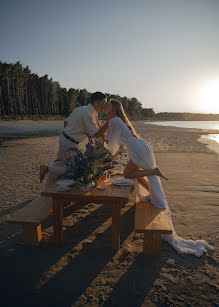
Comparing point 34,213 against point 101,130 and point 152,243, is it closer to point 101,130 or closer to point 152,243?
point 152,243

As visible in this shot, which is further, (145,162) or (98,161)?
(145,162)

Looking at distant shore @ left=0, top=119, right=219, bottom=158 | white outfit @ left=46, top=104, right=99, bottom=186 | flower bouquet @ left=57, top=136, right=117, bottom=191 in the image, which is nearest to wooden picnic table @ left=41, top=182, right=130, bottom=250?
flower bouquet @ left=57, top=136, right=117, bottom=191

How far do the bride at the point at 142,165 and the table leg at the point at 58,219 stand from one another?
1.22 meters

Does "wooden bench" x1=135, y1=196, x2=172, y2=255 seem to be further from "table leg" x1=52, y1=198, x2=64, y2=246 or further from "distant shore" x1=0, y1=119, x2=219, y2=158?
"distant shore" x1=0, y1=119, x2=219, y2=158

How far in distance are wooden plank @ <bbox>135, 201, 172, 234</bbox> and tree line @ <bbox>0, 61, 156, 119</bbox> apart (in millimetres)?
43115

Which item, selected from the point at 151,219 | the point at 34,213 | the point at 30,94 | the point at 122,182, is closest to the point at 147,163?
the point at 122,182

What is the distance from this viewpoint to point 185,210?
476 centimetres

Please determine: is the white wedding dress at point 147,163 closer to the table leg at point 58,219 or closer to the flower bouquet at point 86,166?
the flower bouquet at point 86,166

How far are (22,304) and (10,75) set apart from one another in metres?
48.4

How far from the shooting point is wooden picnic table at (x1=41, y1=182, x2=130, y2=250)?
2.98 metres

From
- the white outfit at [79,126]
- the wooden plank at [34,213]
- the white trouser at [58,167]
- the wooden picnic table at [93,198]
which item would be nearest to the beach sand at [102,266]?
the wooden picnic table at [93,198]

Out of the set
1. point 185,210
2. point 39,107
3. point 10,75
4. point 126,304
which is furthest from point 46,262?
point 39,107

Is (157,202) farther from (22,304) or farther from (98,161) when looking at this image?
(22,304)

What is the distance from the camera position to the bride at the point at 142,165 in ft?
11.0
